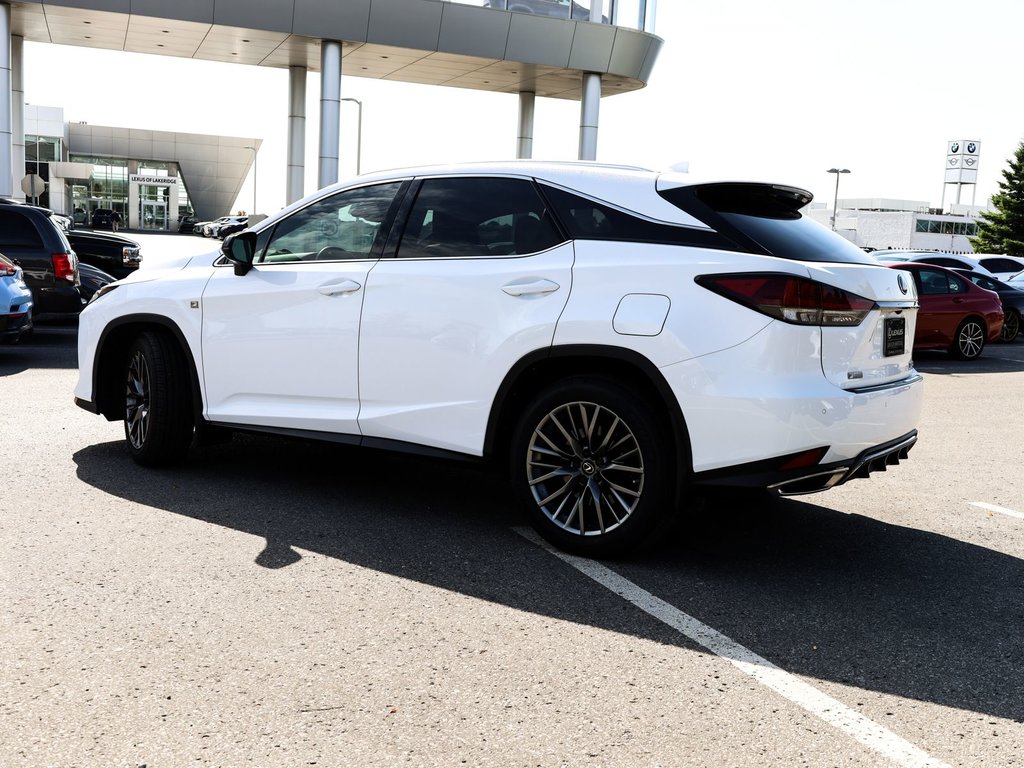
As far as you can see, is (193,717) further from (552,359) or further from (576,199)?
(576,199)

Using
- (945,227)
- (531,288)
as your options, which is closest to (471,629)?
(531,288)

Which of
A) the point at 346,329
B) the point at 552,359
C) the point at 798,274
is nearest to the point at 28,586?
the point at 346,329

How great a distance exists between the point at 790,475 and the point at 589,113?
104ft

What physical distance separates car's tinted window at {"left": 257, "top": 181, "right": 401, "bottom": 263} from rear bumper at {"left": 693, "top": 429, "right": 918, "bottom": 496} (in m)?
2.26

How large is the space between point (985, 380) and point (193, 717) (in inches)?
514

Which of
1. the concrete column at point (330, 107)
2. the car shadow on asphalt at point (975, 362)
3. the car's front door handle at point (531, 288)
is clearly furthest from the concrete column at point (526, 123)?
the car's front door handle at point (531, 288)

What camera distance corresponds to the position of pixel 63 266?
45.3 ft

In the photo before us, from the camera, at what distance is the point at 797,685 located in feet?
11.6

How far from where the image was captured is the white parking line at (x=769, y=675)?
3100mm

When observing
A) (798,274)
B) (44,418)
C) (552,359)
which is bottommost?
(44,418)

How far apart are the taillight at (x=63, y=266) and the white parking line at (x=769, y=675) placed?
1101cm

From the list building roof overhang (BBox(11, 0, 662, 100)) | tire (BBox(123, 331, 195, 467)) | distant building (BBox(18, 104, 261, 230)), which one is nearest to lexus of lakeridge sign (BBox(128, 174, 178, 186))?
distant building (BBox(18, 104, 261, 230))

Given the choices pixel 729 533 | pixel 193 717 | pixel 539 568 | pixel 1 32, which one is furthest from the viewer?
pixel 1 32

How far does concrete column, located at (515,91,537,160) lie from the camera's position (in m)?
38.6
